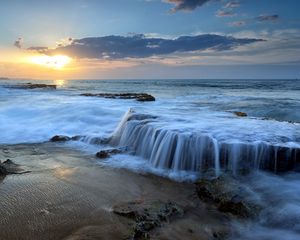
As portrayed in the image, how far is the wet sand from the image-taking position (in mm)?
4301

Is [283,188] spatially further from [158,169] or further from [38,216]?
[38,216]

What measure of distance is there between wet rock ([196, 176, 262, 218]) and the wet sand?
17 cm

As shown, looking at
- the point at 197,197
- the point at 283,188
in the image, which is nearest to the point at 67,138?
the point at 197,197

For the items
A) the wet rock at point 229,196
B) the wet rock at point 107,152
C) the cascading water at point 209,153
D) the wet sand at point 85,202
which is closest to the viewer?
the wet sand at point 85,202

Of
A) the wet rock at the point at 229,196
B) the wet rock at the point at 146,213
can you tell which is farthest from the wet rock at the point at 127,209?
the wet rock at the point at 229,196

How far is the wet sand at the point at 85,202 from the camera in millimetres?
4301

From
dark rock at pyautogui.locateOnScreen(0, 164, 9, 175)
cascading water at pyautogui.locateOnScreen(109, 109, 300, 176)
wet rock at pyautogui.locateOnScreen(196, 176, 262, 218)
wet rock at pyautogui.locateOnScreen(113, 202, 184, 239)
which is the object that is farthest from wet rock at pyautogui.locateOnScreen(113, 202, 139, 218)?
dark rock at pyautogui.locateOnScreen(0, 164, 9, 175)

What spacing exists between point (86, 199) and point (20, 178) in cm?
174

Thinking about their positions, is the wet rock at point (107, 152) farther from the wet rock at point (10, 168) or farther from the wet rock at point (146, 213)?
the wet rock at point (146, 213)

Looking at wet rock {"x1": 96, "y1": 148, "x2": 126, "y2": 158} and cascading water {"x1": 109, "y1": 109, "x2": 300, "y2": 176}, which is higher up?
cascading water {"x1": 109, "y1": 109, "x2": 300, "y2": 176}

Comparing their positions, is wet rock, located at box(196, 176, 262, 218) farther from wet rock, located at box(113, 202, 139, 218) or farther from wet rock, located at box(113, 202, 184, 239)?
wet rock, located at box(113, 202, 139, 218)

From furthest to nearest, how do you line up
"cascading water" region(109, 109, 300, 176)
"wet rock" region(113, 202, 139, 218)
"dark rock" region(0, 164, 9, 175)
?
"cascading water" region(109, 109, 300, 176)
"dark rock" region(0, 164, 9, 175)
"wet rock" region(113, 202, 139, 218)

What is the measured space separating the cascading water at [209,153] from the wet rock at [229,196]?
822mm

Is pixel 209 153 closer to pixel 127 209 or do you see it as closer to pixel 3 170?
pixel 127 209
